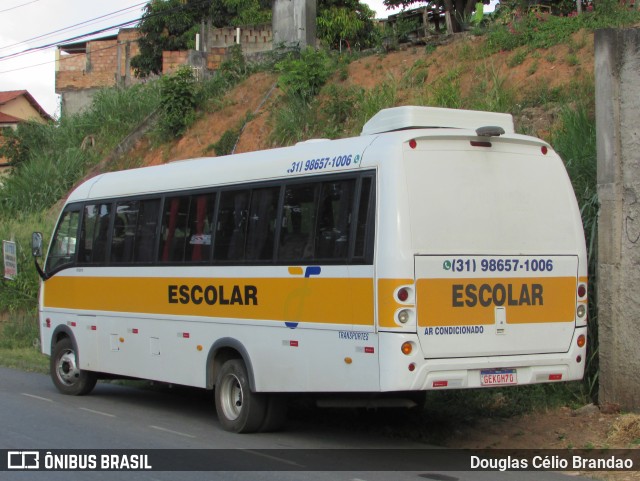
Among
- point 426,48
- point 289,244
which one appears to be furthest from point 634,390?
point 426,48

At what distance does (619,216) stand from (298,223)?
3.58 metres

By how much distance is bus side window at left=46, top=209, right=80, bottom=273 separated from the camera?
13312mm

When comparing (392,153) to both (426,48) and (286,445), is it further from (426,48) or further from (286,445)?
(426,48)

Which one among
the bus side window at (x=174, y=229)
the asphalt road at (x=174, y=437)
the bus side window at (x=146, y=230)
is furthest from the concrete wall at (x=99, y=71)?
the bus side window at (x=174, y=229)

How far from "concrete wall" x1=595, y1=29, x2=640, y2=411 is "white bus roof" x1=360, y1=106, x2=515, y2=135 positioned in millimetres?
1358

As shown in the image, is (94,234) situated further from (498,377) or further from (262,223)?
(498,377)

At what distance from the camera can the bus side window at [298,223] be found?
9148 millimetres

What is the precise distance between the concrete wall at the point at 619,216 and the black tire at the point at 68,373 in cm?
743

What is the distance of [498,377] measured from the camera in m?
8.41

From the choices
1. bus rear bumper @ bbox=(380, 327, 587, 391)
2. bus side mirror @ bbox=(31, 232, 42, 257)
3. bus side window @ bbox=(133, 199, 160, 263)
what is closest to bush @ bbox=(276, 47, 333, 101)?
bus side mirror @ bbox=(31, 232, 42, 257)

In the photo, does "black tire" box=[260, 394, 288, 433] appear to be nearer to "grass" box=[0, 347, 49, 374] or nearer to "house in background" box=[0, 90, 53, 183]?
"grass" box=[0, 347, 49, 374]

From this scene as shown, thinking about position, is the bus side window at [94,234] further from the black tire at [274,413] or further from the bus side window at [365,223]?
the bus side window at [365,223]

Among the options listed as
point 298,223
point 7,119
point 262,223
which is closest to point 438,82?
point 262,223

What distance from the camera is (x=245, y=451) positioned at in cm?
904
